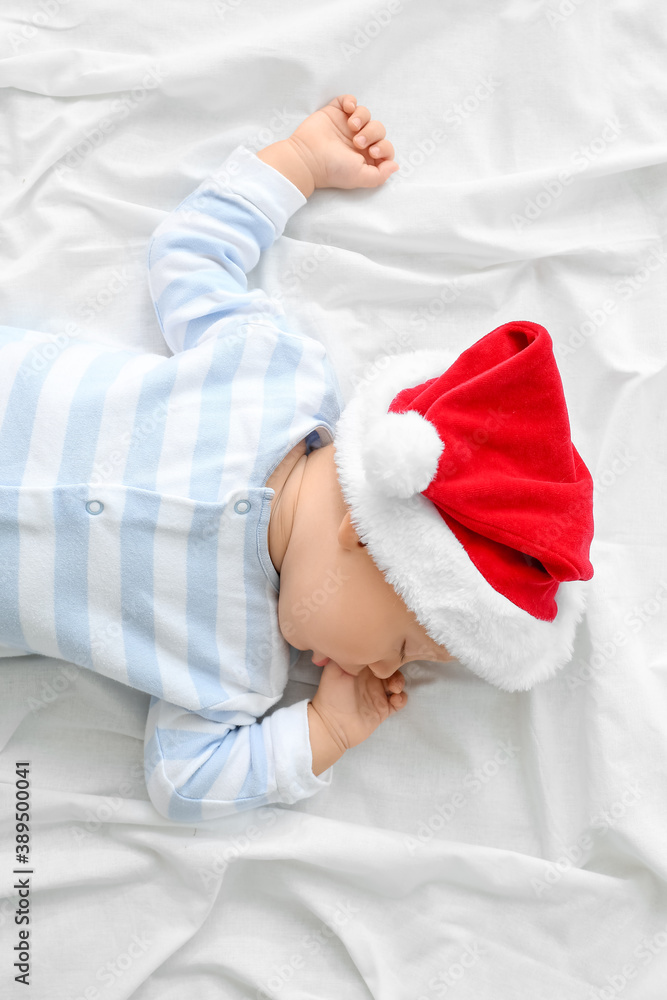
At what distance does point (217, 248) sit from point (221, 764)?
0.88 meters

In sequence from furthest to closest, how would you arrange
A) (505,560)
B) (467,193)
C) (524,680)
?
1. (467,193)
2. (524,680)
3. (505,560)

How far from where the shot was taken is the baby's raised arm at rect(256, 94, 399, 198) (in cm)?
142

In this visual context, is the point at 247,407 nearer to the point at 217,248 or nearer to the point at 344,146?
the point at 217,248

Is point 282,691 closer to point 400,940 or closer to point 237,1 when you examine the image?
point 400,940

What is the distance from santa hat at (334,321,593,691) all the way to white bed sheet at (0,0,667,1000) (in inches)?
13.3

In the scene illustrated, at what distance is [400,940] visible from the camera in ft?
4.42

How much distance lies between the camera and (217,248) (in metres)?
1.38

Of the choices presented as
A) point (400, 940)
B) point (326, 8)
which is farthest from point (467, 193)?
point (400, 940)

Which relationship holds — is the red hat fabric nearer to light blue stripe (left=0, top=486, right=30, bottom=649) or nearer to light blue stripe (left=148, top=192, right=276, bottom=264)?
light blue stripe (left=148, top=192, right=276, bottom=264)

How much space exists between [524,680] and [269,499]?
0.48m

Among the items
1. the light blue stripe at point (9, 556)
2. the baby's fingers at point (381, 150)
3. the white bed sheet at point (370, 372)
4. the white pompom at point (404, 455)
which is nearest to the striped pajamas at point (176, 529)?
the light blue stripe at point (9, 556)

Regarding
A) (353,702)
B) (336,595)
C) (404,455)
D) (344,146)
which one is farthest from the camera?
(344,146)

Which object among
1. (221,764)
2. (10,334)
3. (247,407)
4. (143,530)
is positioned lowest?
(221,764)

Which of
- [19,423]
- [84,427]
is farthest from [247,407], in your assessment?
[19,423]
